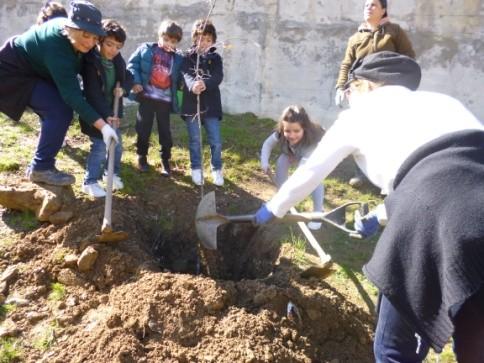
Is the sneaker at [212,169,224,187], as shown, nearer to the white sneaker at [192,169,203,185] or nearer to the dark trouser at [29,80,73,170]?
the white sneaker at [192,169,203,185]

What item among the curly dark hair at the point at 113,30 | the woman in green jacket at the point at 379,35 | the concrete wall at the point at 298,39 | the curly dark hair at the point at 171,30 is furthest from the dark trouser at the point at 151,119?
the concrete wall at the point at 298,39

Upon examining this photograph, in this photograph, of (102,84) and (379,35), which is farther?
(379,35)

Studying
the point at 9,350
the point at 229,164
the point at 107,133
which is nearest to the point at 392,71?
the point at 107,133

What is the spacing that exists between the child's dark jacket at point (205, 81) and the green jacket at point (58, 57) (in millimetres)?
1010

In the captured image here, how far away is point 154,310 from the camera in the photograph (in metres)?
2.67

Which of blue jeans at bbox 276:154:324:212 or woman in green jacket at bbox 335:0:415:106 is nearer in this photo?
blue jeans at bbox 276:154:324:212

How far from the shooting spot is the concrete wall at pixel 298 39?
605 centimetres

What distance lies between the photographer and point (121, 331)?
2574 millimetres

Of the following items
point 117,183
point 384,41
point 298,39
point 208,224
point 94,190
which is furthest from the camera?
point 298,39

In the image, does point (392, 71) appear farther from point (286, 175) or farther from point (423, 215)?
point (286, 175)

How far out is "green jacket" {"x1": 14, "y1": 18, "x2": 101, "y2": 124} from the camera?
3.19m

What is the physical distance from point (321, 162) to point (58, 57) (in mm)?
2041

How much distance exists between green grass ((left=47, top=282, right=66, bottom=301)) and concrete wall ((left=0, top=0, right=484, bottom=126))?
3.97 meters

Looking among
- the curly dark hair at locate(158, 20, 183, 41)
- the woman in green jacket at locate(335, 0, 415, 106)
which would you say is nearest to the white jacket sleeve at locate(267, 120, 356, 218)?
the curly dark hair at locate(158, 20, 183, 41)
